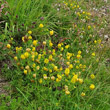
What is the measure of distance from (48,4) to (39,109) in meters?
2.04

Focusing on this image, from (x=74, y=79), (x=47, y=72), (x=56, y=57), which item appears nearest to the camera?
(x=74, y=79)

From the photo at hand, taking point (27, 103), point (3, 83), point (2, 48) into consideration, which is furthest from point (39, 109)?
point (2, 48)

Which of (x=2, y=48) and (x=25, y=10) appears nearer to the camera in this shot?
(x=2, y=48)

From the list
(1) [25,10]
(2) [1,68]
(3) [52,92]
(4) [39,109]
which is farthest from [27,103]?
(1) [25,10]

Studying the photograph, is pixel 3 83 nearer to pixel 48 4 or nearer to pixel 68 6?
pixel 48 4

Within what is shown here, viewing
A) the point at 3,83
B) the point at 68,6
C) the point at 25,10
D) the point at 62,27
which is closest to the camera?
the point at 3,83

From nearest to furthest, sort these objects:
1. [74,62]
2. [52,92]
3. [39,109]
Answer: [39,109], [52,92], [74,62]

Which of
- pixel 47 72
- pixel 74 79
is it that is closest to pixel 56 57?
pixel 47 72

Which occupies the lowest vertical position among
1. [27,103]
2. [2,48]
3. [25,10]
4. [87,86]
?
[27,103]

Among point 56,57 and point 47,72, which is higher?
point 56,57

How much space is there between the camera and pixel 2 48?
227 cm

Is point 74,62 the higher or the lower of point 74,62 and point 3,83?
the higher

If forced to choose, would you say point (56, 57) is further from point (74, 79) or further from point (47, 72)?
point (74, 79)

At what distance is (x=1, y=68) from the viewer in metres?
2.25
